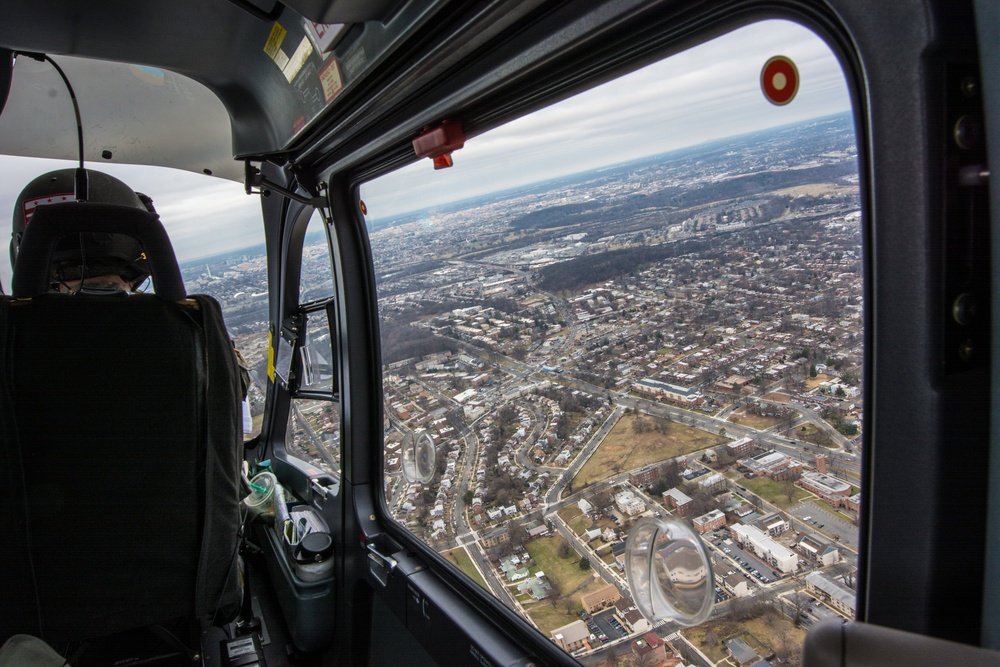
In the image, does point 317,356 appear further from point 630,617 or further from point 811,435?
point 811,435

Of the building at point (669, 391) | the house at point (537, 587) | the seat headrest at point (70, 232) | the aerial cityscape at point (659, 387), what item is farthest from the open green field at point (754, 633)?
the seat headrest at point (70, 232)

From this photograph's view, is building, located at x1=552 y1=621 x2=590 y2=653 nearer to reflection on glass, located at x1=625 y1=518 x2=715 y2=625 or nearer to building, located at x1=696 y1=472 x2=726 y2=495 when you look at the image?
reflection on glass, located at x1=625 y1=518 x2=715 y2=625

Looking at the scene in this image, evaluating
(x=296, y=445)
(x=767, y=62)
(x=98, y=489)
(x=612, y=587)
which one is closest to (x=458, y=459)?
(x=612, y=587)

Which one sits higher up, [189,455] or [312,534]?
[189,455]

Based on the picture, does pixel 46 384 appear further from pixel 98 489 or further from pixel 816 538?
pixel 816 538

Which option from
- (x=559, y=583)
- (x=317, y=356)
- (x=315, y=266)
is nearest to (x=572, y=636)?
(x=559, y=583)

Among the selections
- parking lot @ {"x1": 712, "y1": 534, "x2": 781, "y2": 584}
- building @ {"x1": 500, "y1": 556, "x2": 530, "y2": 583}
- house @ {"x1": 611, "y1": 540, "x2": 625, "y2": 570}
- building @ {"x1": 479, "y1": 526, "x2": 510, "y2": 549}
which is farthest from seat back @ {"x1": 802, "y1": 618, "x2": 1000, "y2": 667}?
building @ {"x1": 479, "y1": 526, "x2": 510, "y2": 549}
